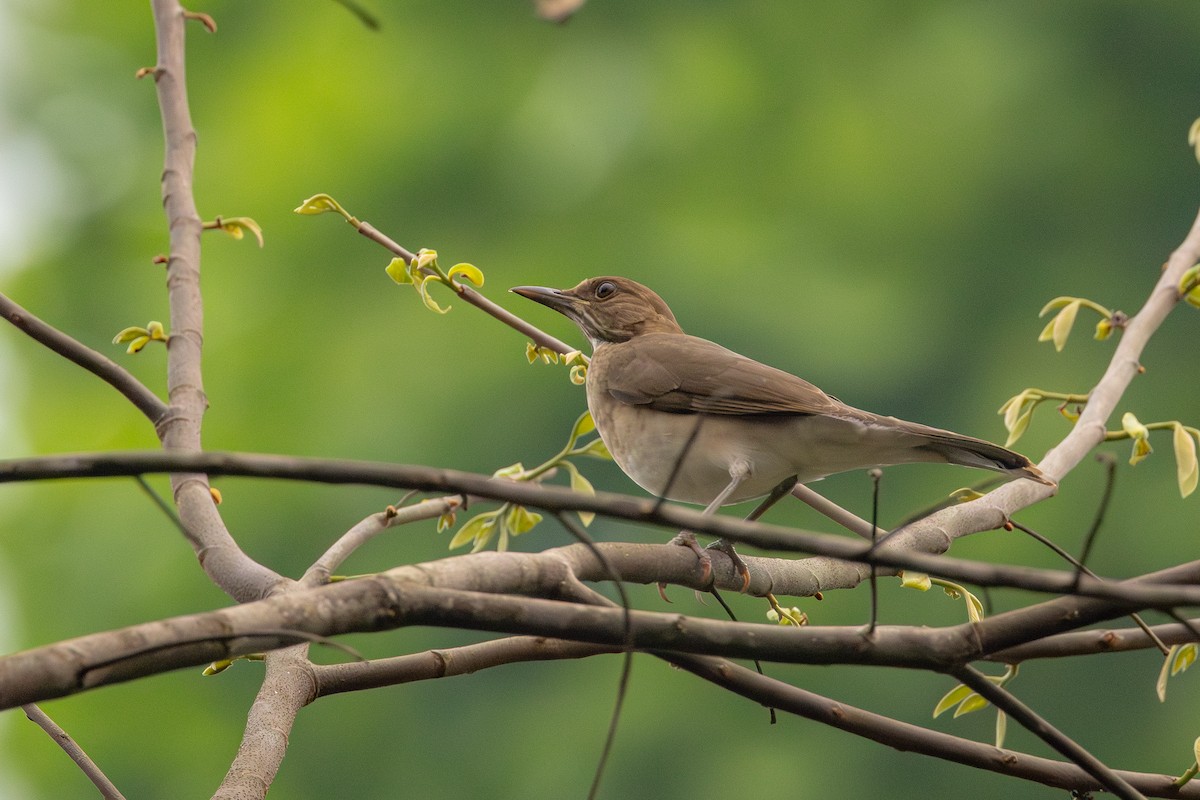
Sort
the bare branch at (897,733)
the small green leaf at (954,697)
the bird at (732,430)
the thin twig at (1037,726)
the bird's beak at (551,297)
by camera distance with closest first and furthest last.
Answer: the thin twig at (1037,726), the bare branch at (897,733), the small green leaf at (954,697), the bird at (732,430), the bird's beak at (551,297)

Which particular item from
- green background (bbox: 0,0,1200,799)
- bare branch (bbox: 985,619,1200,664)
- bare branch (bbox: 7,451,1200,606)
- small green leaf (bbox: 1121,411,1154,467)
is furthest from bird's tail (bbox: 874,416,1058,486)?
green background (bbox: 0,0,1200,799)

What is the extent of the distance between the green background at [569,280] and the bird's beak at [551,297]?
13.6 feet

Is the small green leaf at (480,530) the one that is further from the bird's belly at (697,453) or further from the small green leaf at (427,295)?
the bird's belly at (697,453)

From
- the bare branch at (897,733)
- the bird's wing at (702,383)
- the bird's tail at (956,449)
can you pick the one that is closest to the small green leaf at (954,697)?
the bare branch at (897,733)

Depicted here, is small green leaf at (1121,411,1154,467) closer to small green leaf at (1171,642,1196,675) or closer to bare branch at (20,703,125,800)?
small green leaf at (1171,642,1196,675)

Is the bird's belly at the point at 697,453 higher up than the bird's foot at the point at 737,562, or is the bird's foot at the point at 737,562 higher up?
the bird's belly at the point at 697,453

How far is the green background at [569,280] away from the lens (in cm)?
935

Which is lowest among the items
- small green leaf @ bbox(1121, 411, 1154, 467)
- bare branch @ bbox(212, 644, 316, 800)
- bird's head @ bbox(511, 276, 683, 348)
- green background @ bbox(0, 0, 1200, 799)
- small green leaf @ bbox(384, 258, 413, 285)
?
bare branch @ bbox(212, 644, 316, 800)

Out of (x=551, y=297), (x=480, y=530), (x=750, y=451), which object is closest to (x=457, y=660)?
(x=480, y=530)

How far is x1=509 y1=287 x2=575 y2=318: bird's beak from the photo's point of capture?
4.41 metres

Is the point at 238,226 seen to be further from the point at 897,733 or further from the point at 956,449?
the point at 897,733

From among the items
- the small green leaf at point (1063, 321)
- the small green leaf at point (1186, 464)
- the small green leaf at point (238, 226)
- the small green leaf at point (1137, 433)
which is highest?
the small green leaf at point (238, 226)

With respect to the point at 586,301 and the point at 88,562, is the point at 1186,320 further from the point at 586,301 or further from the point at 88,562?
the point at 88,562

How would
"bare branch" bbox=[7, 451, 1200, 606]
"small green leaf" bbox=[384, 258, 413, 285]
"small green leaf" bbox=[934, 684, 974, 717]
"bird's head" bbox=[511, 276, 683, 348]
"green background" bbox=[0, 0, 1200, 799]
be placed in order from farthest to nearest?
"green background" bbox=[0, 0, 1200, 799]
"bird's head" bbox=[511, 276, 683, 348]
"small green leaf" bbox=[384, 258, 413, 285]
"small green leaf" bbox=[934, 684, 974, 717]
"bare branch" bbox=[7, 451, 1200, 606]
